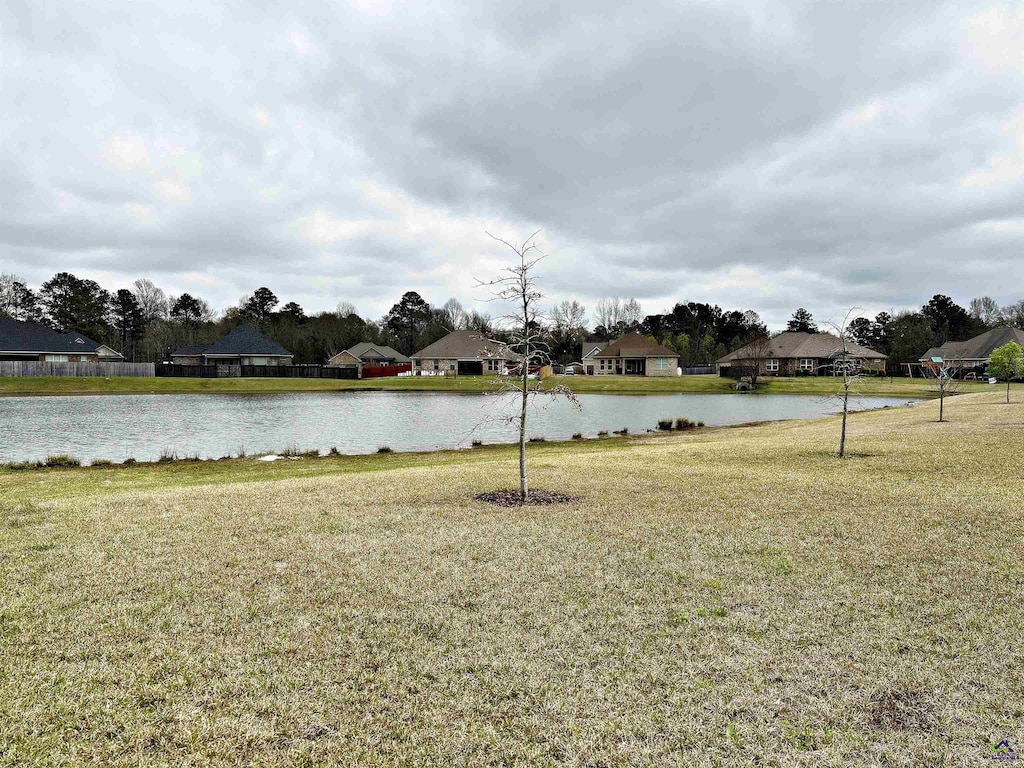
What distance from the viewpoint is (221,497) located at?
1127cm

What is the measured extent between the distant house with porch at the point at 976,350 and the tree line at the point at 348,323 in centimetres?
349

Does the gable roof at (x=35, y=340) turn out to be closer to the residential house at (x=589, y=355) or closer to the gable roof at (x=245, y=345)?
the gable roof at (x=245, y=345)

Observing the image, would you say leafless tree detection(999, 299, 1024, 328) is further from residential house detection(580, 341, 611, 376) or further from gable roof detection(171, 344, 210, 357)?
gable roof detection(171, 344, 210, 357)

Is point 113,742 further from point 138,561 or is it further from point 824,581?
point 824,581

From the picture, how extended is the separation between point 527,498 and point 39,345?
75318mm

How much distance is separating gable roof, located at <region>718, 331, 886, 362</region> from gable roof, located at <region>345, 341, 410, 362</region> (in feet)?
189

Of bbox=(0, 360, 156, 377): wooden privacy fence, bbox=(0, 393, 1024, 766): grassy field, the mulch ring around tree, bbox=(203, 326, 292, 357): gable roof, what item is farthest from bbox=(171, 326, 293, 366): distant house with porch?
the mulch ring around tree

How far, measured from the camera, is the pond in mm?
24000

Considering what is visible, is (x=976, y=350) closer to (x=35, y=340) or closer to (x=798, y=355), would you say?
(x=798, y=355)

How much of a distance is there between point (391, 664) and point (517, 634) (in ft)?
3.86

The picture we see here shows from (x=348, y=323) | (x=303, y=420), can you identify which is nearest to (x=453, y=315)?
(x=348, y=323)

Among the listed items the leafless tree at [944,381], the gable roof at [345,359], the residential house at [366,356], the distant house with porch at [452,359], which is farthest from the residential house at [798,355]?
the gable roof at [345,359]

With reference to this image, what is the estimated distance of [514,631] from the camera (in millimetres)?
5359

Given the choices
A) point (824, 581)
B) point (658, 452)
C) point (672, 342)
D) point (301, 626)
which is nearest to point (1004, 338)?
point (672, 342)
